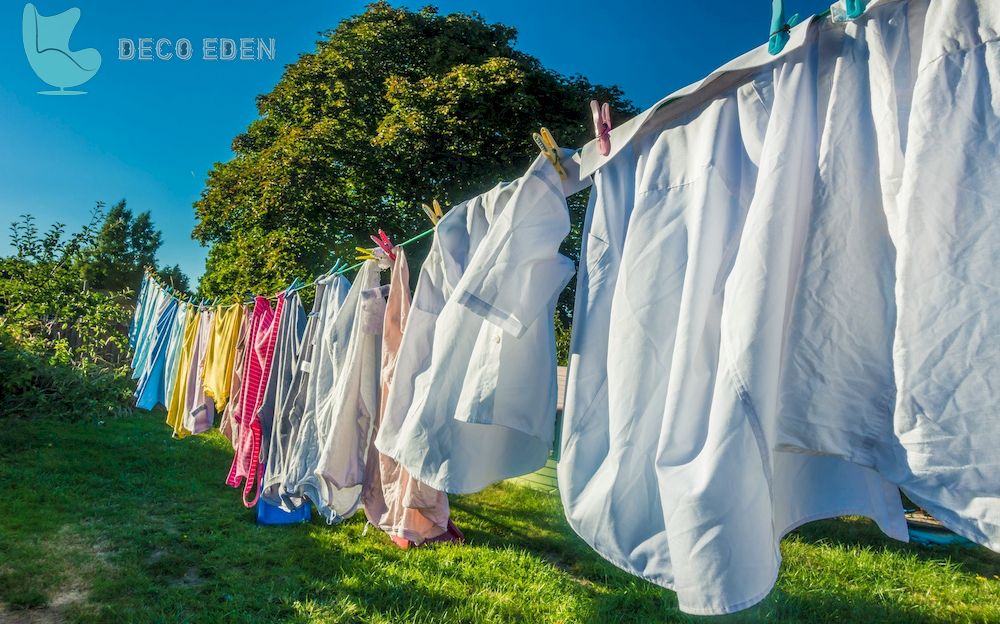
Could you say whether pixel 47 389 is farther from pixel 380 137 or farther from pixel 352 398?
pixel 380 137

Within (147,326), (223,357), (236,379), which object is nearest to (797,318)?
(236,379)

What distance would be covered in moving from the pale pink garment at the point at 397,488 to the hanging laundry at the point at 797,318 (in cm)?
123

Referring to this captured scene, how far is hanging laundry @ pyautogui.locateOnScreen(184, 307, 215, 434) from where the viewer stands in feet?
13.5

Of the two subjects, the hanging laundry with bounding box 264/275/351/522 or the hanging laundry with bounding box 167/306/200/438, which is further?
the hanging laundry with bounding box 167/306/200/438

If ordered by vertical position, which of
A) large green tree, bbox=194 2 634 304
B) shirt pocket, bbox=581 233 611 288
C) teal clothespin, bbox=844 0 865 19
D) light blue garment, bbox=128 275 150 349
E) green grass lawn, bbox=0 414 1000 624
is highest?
large green tree, bbox=194 2 634 304

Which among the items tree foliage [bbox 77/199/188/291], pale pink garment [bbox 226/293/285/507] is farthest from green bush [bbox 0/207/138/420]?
tree foliage [bbox 77/199/188/291]

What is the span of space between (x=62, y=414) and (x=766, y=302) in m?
5.30

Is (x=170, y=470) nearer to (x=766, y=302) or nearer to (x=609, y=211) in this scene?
(x=609, y=211)

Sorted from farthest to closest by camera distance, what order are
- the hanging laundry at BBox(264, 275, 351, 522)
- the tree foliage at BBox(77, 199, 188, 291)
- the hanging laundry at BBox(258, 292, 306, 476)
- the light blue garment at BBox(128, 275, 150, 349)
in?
the tree foliage at BBox(77, 199, 188, 291) < the light blue garment at BBox(128, 275, 150, 349) < the hanging laundry at BBox(258, 292, 306, 476) < the hanging laundry at BBox(264, 275, 351, 522)

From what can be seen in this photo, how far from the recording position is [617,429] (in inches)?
38.0

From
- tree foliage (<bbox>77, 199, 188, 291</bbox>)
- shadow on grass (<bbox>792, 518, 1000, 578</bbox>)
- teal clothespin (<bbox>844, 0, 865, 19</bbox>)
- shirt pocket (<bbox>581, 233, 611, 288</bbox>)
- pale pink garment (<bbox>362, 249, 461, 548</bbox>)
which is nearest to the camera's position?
teal clothespin (<bbox>844, 0, 865, 19</bbox>)

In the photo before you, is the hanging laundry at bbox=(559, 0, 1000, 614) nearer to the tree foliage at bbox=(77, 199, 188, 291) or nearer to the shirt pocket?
the shirt pocket

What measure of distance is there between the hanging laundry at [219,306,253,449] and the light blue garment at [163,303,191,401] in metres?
1.36

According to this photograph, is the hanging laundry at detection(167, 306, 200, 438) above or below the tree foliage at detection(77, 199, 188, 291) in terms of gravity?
below
